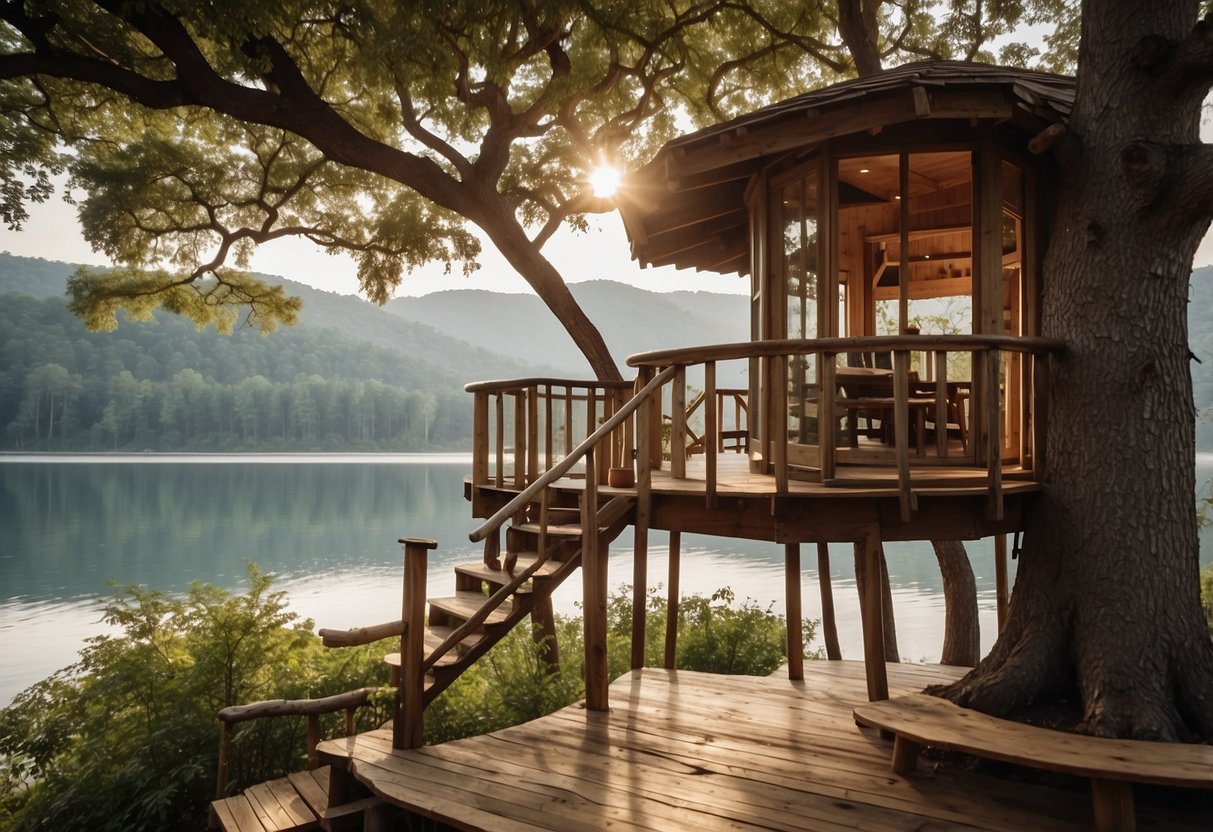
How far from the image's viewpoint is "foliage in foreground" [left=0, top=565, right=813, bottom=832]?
7016 millimetres

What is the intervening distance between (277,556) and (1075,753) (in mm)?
32984

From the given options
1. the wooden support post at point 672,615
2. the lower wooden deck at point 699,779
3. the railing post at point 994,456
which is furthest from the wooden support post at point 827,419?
the wooden support post at point 672,615

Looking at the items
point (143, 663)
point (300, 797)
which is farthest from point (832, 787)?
point (143, 663)

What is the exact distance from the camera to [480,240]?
13.5m

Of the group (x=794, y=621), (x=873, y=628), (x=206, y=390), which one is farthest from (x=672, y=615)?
(x=206, y=390)

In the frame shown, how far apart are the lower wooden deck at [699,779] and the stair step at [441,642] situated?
0.52m

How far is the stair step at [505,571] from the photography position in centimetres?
582

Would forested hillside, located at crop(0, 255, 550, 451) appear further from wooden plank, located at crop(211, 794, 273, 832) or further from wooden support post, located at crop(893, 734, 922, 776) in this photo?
wooden support post, located at crop(893, 734, 922, 776)

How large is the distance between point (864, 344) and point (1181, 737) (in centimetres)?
274

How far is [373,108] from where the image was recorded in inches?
516

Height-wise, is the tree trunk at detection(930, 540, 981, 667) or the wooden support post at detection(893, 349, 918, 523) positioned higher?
the wooden support post at detection(893, 349, 918, 523)

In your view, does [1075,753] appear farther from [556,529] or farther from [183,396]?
[183,396]

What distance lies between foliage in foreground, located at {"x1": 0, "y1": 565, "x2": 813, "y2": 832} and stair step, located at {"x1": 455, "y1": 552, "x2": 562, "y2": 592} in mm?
2035

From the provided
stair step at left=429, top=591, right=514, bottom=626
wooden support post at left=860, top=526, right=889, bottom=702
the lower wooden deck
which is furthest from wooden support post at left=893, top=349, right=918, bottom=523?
stair step at left=429, top=591, right=514, bottom=626
